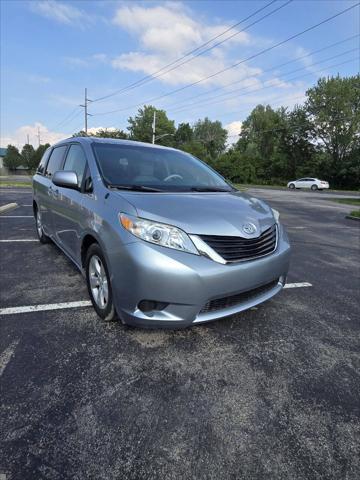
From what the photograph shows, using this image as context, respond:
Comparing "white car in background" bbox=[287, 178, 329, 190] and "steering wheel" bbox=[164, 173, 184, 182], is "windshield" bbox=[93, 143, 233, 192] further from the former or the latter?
"white car in background" bbox=[287, 178, 329, 190]

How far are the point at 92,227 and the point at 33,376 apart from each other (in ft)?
4.08

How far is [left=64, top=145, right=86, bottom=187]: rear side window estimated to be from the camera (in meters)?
3.20

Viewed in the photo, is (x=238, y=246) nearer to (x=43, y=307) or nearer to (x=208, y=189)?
(x=208, y=189)

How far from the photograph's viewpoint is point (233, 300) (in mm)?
2412

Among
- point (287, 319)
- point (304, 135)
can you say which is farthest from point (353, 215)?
point (304, 135)

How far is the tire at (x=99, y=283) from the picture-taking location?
8.46 ft

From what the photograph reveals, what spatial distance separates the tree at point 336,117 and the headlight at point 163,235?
45.8m

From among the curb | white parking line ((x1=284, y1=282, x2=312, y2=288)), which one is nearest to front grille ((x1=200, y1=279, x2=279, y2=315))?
Result: white parking line ((x1=284, y1=282, x2=312, y2=288))

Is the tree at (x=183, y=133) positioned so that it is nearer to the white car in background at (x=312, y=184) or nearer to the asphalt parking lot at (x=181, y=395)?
the white car in background at (x=312, y=184)

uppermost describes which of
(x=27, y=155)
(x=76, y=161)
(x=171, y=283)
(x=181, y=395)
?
(x=27, y=155)

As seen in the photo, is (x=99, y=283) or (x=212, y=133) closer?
(x=99, y=283)

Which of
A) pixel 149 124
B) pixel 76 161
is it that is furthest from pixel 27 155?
pixel 76 161

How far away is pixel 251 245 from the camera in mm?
2451

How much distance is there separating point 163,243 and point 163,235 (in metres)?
0.06
